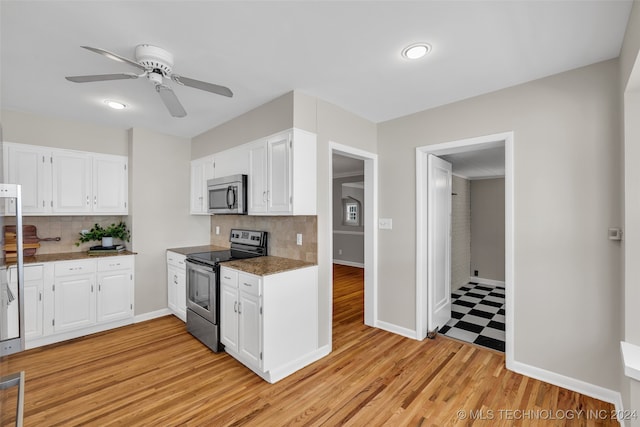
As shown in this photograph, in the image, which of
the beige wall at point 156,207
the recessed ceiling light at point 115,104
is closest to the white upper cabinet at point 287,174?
the recessed ceiling light at point 115,104

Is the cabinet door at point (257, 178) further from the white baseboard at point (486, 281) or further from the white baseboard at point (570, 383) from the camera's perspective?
the white baseboard at point (486, 281)

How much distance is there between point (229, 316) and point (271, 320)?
554mm

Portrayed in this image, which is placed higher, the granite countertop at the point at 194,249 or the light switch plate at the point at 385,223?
the light switch plate at the point at 385,223

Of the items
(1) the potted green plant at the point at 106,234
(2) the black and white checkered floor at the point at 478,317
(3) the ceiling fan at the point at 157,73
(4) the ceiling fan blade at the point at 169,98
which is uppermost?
(3) the ceiling fan at the point at 157,73

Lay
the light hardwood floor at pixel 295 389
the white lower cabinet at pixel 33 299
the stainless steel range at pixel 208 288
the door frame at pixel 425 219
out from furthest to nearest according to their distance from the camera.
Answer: the white lower cabinet at pixel 33 299 < the stainless steel range at pixel 208 288 < the door frame at pixel 425 219 < the light hardwood floor at pixel 295 389

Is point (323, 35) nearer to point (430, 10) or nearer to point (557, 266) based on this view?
point (430, 10)

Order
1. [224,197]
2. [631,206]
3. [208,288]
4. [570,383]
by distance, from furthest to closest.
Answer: [224,197] < [208,288] < [570,383] < [631,206]

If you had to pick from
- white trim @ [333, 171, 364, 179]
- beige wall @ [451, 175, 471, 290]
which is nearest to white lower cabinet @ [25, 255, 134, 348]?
beige wall @ [451, 175, 471, 290]

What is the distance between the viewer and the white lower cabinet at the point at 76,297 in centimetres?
305

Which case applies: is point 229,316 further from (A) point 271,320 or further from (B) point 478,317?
(B) point 478,317

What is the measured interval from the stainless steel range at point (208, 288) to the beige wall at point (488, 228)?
4.53m

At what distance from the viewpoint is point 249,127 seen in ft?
10.5

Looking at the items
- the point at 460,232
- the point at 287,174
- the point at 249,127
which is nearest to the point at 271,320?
the point at 287,174

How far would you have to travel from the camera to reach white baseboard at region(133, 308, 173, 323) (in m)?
3.74
